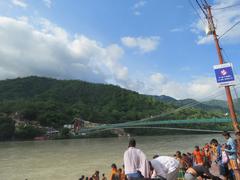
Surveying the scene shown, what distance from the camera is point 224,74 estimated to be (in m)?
8.41

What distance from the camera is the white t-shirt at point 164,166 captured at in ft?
16.6

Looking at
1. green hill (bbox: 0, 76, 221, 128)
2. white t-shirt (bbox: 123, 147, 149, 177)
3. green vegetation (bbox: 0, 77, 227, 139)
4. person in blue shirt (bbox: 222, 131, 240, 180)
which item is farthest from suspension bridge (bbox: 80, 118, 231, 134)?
white t-shirt (bbox: 123, 147, 149, 177)

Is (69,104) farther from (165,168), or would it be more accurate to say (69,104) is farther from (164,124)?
(165,168)

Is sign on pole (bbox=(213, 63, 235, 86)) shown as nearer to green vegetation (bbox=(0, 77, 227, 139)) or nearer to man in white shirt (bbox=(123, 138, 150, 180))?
man in white shirt (bbox=(123, 138, 150, 180))

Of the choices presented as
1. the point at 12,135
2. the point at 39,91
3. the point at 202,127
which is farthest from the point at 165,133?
the point at 39,91

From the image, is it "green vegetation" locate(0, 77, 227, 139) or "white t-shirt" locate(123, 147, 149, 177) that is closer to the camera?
"white t-shirt" locate(123, 147, 149, 177)

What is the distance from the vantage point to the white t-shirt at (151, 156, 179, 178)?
5054mm

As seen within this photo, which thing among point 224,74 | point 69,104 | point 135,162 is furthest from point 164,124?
point 135,162

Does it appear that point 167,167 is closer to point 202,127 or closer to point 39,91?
point 202,127

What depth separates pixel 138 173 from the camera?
5.01m

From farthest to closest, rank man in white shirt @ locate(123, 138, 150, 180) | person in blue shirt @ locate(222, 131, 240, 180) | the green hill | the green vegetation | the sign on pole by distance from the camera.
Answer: the green hill
the green vegetation
the sign on pole
person in blue shirt @ locate(222, 131, 240, 180)
man in white shirt @ locate(123, 138, 150, 180)

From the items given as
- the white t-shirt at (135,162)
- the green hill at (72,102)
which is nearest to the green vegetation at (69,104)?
the green hill at (72,102)

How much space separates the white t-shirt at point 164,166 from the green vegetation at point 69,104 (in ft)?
240

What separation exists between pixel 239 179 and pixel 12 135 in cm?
7618
